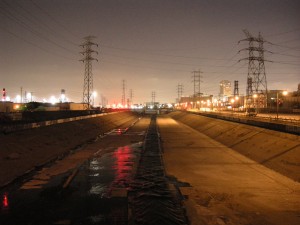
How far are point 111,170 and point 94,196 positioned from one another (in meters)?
5.91

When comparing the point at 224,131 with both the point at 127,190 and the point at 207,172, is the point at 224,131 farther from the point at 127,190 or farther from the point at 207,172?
the point at 127,190

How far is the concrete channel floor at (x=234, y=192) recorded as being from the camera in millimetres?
10609

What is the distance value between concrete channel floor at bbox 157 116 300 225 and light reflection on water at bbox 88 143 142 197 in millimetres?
2573

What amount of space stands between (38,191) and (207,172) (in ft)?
30.1

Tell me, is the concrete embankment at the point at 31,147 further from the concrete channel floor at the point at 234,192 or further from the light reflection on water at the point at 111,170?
the concrete channel floor at the point at 234,192

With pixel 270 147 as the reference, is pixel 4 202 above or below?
below

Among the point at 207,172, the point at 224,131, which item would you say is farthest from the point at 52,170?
the point at 224,131

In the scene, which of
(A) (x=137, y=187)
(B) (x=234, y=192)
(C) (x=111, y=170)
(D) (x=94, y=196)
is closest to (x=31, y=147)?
(C) (x=111, y=170)

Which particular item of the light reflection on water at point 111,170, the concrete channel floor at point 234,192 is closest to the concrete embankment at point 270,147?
the concrete channel floor at point 234,192

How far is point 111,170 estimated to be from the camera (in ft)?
62.8

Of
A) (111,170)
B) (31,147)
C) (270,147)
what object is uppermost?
(270,147)

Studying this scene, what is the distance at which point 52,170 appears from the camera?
19.2 meters

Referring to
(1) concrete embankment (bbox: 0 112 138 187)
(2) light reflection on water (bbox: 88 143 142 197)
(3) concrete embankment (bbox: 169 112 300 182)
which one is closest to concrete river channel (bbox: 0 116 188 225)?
(2) light reflection on water (bbox: 88 143 142 197)

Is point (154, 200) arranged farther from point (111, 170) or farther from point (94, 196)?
point (111, 170)
